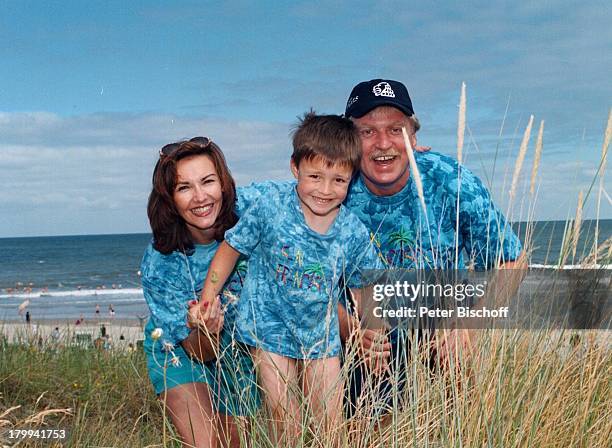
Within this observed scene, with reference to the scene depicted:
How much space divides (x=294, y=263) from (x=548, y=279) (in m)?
1.14

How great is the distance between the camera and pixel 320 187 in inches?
124

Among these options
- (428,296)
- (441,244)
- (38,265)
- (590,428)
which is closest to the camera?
(590,428)

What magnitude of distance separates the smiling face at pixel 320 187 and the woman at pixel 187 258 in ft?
1.47

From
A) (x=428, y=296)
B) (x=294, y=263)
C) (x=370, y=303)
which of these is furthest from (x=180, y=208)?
(x=428, y=296)

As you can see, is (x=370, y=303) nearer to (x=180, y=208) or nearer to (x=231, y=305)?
(x=231, y=305)

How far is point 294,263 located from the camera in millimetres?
3164

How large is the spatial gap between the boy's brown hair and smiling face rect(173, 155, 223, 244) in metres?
0.42

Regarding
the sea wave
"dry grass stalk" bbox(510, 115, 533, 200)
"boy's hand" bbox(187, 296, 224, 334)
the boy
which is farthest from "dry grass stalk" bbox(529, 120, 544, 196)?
the sea wave

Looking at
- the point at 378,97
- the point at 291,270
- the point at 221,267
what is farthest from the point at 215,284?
the point at 378,97

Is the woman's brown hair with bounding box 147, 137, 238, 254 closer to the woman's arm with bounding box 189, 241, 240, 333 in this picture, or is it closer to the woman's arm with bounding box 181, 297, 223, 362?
the woman's arm with bounding box 189, 241, 240, 333

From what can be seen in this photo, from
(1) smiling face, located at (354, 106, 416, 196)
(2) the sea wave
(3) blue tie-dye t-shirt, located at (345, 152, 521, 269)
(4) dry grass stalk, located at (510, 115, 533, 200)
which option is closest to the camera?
(4) dry grass stalk, located at (510, 115, 533, 200)

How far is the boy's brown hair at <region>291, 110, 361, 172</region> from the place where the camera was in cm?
315

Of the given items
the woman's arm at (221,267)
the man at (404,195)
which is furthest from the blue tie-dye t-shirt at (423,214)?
the woman's arm at (221,267)

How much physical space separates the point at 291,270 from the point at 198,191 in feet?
1.95
